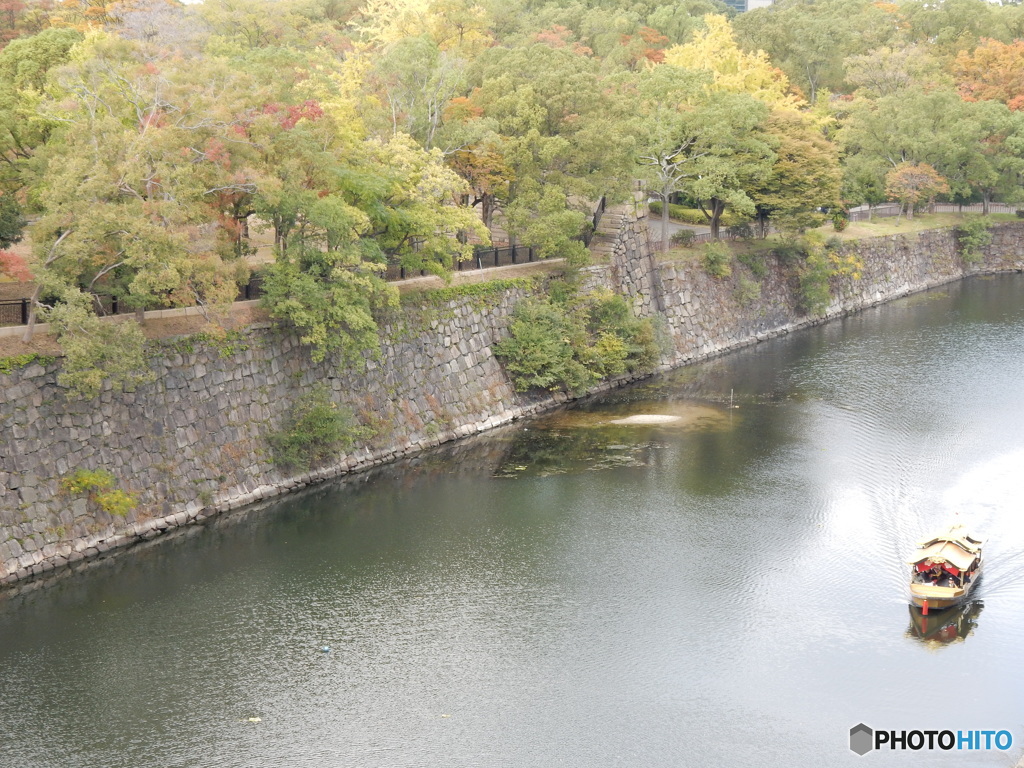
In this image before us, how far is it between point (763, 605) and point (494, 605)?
21.1 feet

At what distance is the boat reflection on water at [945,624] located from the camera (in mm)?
27141

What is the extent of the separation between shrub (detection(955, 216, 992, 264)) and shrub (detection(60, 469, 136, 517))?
65.6 metres

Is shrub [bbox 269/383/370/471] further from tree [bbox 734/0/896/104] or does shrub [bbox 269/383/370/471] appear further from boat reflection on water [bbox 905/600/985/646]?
tree [bbox 734/0/896/104]

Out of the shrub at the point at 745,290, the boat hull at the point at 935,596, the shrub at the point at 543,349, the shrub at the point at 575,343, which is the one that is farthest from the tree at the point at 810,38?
the boat hull at the point at 935,596

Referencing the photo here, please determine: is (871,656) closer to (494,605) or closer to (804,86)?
(494,605)

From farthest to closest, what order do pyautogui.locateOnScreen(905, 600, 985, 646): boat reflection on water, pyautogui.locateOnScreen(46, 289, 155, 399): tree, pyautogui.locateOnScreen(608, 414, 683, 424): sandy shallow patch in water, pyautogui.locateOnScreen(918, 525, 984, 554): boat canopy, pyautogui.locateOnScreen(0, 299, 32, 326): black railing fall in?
pyautogui.locateOnScreen(608, 414, 683, 424): sandy shallow patch in water, pyautogui.locateOnScreen(0, 299, 32, 326): black railing, pyautogui.locateOnScreen(46, 289, 155, 399): tree, pyautogui.locateOnScreen(918, 525, 984, 554): boat canopy, pyautogui.locateOnScreen(905, 600, 985, 646): boat reflection on water

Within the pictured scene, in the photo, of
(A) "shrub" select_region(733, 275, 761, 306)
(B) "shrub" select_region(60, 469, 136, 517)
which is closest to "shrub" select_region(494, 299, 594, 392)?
(A) "shrub" select_region(733, 275, 761, 306)

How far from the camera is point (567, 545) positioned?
3244 centimetres

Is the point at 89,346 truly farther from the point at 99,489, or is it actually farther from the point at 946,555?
the point at 946,555

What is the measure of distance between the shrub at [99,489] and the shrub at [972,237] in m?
65.6

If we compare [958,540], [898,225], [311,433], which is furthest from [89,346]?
[898,225]

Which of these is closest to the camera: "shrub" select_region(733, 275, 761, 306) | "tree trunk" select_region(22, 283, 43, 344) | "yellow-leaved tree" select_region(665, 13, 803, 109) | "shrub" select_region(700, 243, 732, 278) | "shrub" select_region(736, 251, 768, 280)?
"tree trunk" select_region(22, 283, 43, 344)

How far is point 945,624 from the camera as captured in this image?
91.1 feet

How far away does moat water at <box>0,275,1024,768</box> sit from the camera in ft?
75.6
